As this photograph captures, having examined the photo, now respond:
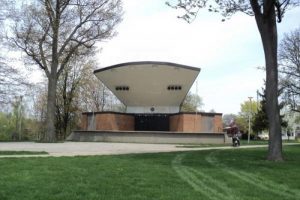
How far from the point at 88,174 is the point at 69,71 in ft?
165

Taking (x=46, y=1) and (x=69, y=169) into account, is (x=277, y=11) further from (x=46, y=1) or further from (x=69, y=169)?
(x=46, y=1)

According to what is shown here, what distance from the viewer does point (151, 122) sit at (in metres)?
55.1

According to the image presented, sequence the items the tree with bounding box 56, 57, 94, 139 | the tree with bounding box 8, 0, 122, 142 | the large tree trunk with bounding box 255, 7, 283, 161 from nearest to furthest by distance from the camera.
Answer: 1. the large tree trunk with bounding box 255, 7, 283, 161
2. the tree with bounding box 8, 0, 122, 142
3. the tree with bounding box 56, 57, 94, 139

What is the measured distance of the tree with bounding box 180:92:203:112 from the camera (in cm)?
8765

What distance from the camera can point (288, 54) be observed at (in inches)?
2239

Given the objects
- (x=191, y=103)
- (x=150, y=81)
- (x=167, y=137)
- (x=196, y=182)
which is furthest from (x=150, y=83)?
(x=191, y=103)

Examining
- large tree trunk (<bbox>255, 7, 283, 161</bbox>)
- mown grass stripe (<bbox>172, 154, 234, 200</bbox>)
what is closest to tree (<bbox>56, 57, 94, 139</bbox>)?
large tree trunk (<bbox>255, 7, 283, 161</bbox>)

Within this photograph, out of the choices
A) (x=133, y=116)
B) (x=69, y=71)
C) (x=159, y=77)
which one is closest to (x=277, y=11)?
(x=159, y=77)

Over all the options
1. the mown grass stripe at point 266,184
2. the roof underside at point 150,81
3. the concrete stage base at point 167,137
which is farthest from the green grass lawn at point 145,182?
the roof underside at point 150,81

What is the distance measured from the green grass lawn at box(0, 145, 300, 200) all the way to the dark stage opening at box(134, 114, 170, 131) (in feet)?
128

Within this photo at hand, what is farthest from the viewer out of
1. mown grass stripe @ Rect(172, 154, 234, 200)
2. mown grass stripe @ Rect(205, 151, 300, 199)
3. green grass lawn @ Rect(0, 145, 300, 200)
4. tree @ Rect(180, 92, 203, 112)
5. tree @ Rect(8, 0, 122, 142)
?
tree @ Rect(180, 92, 203, 112)

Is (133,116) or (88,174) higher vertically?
(133,116)

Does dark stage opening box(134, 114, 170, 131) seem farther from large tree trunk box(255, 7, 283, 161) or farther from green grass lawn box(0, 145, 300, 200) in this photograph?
green grass lawn box(0, 145, 300, 200)

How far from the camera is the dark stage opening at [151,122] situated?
54672 millimetres
